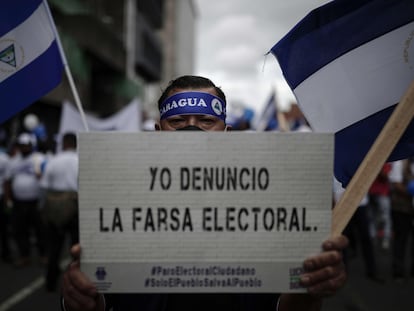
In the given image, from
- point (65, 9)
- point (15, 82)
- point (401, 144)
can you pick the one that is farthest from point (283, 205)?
point (65, 9)

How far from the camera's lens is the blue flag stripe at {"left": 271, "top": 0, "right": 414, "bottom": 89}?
2383 millimetres

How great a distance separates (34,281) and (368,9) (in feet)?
18.4

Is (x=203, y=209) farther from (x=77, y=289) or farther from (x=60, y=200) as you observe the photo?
(x=60, y=200)

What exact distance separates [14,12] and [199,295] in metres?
1.79

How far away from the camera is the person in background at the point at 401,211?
649 centimetres

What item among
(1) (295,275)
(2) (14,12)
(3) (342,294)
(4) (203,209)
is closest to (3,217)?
(3) (342,294)

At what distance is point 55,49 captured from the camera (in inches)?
109

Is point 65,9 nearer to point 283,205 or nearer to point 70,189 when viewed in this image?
point 70,189

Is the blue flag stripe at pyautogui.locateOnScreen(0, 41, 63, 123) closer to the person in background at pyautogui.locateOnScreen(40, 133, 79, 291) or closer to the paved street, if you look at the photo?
the paved street

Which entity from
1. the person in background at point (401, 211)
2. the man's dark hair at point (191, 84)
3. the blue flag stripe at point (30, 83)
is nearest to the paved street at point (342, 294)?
the person in background at point (401, 211)

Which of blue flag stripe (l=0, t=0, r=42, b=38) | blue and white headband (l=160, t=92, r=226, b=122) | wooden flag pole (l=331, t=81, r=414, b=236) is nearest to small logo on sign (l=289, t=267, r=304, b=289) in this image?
wooden flag pole (l=331, t=81, r=414, b=236)

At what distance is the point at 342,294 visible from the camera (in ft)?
18.8

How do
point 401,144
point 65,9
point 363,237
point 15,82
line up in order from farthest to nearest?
point 65,9
point 363,237
point 15,82
point 401,144

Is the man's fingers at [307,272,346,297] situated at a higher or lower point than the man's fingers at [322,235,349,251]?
lower
